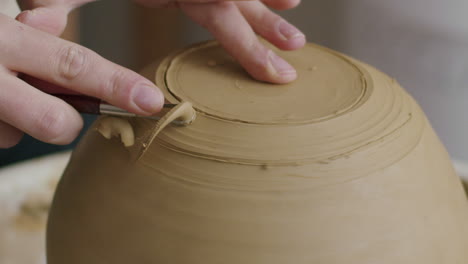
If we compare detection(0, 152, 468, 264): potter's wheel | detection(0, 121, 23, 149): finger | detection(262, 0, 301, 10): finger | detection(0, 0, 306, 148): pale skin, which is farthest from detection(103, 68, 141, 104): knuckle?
detection(0, 152, 468, 264): potter's wheel

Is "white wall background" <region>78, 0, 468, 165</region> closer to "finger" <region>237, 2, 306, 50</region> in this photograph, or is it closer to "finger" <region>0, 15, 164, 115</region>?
"finger" <region>237, 2, 306, 50</region>

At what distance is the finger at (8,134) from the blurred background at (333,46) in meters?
0.23

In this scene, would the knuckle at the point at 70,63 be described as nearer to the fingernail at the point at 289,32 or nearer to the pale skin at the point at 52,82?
the pale skin at the point at 52,82

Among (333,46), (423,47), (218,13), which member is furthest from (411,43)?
(218,13)

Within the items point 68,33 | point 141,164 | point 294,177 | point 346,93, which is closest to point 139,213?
point 141,164

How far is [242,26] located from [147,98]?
0.19 metres

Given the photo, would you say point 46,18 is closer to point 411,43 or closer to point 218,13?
point 218,13

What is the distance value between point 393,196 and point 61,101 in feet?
1.14

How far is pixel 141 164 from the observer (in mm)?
620

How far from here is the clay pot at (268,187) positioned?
0.57 metres

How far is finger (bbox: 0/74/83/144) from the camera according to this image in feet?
1.96

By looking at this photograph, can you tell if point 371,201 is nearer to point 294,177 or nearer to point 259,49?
point 294,177

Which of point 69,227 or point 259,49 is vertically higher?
point 259,49

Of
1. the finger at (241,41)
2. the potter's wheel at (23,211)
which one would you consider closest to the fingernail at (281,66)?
the finger at (241,41)
